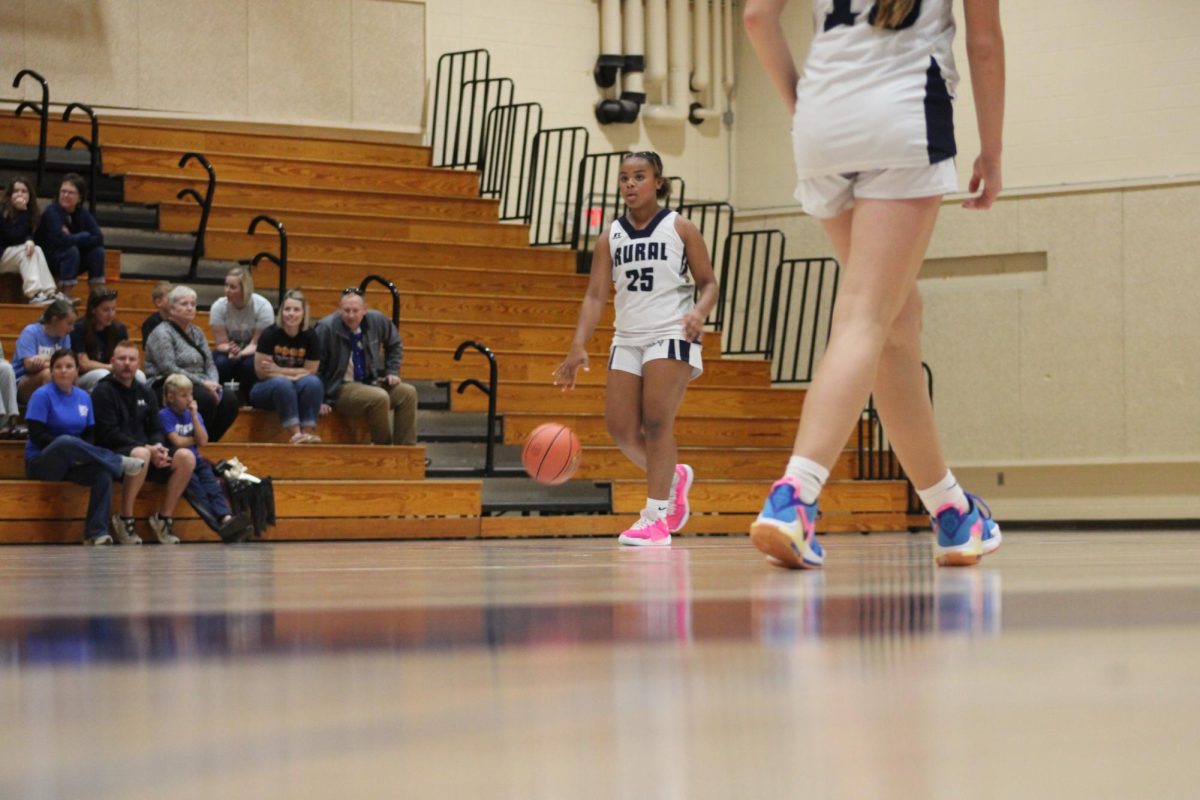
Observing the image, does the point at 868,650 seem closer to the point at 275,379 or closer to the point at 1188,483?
the point at 275,379

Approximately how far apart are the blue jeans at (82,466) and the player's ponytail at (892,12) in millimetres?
5643

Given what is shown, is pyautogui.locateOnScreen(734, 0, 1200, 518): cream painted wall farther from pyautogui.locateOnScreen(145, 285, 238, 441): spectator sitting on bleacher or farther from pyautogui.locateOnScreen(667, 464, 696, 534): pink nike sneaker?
pyautogui.locateOnScreen(667, 464, 696, 534): pink nike sneaker

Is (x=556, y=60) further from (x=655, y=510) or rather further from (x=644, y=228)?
(x=655, y=510)

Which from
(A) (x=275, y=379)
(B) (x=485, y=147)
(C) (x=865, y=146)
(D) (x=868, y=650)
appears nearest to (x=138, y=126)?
(B) (x=485, y=147)

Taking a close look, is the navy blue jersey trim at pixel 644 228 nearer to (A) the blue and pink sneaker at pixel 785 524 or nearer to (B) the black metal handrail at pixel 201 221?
(A) the blue and pink sneaker at pixel 785 524

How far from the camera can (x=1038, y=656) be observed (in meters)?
1.10

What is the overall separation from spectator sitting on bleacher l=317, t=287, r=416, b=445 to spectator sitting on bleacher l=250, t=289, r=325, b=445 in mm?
118

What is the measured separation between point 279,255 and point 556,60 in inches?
155

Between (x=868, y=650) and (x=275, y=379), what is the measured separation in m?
7.78

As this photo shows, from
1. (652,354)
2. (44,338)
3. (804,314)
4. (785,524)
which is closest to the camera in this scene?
(785,524)

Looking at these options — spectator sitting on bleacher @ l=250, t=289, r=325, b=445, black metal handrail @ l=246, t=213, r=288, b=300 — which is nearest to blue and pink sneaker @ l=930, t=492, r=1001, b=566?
spectator sitting on bleacher @ l=250, t=289, r=325, b=445

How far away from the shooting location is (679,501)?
6.40 m

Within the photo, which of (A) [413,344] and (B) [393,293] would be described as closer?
(B) [393,293]

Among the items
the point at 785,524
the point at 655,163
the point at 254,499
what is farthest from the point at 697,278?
the point at 785,524
